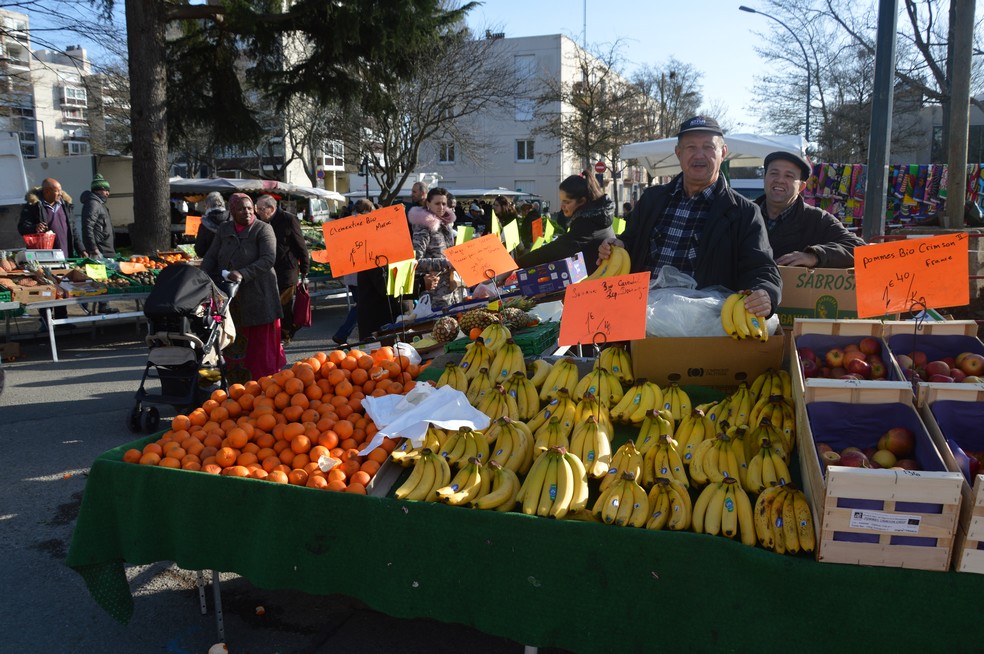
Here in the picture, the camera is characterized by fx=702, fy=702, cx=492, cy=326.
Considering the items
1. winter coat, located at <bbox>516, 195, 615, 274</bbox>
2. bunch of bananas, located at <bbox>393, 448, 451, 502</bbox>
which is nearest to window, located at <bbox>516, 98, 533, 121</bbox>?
winter coat, located at <bbox>516, 195, 615, 274</bbox>

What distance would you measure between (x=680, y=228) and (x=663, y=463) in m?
1.52

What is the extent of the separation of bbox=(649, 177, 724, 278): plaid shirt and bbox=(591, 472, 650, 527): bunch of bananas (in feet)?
5.13

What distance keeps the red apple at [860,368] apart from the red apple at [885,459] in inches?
21.3

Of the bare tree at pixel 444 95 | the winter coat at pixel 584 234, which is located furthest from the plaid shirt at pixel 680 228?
the bare tree at pixel 444 95

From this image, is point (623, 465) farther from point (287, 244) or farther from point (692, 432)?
point (287, 244)

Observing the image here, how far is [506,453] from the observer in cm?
270

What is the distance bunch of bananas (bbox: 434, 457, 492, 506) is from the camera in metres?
2.38

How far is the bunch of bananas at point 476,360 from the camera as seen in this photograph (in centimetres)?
353

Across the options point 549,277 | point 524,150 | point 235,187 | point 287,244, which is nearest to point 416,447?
point 549,277

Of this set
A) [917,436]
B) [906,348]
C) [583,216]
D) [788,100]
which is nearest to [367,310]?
[583,216]

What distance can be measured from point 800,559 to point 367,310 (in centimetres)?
543

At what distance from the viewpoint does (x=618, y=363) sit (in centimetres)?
324

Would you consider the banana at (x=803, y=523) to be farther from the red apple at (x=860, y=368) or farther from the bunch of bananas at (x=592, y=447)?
the red apple at (x=860, y=368)

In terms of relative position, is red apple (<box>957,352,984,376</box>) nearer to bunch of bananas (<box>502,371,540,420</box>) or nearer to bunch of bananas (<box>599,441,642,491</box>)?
bunch of bananas (<box>599,441,642,491</box>)
